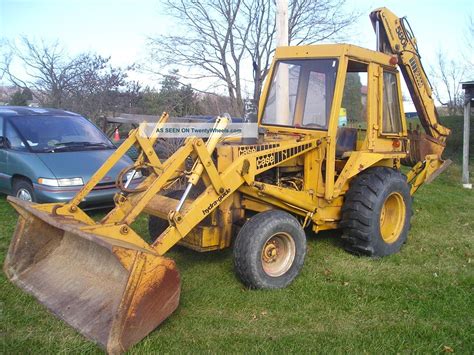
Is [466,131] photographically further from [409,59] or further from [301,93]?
[301,93]

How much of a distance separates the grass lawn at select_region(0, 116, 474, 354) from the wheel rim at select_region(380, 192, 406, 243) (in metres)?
0.26

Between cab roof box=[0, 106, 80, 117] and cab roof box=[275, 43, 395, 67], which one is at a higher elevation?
cab roof box=[275, 43, 395, 67]

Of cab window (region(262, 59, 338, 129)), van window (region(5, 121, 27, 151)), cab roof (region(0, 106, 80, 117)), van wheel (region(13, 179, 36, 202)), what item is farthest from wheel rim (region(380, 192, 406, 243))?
cab roof (region(0, 106, 80, 117))

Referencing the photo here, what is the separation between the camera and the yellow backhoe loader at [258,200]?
12.1ft

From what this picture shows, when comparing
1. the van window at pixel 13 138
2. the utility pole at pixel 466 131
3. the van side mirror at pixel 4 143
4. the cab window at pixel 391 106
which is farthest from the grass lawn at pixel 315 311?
the utility pole at pixel 466 131

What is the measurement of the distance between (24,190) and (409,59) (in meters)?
5.79

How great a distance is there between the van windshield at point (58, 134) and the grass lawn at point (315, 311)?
2225 mm

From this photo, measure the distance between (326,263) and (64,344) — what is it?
2907 mm

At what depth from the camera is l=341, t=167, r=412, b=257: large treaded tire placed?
17.3ft

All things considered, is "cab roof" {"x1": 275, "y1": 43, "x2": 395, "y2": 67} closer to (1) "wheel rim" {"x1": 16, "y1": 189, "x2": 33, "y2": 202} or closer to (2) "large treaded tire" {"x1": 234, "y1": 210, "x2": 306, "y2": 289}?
(2) "large treaded tire" {"x1": 234, "y1": 210, "x2": 306, "y2": 289}

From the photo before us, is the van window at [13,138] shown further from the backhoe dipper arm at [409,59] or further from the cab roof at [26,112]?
the backhoe dipper arm at [409,59]

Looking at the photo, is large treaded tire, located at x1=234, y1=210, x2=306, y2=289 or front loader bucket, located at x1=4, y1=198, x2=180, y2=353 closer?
front loader bucket, located at x1=4, y1=198, x2=180, y2=353

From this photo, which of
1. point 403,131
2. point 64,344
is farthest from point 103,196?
point 403,131

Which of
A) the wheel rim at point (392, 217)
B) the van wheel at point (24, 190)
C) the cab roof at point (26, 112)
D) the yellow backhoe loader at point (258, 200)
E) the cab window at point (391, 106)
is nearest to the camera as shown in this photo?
the yellow backhoe loader at point (258, 200)
